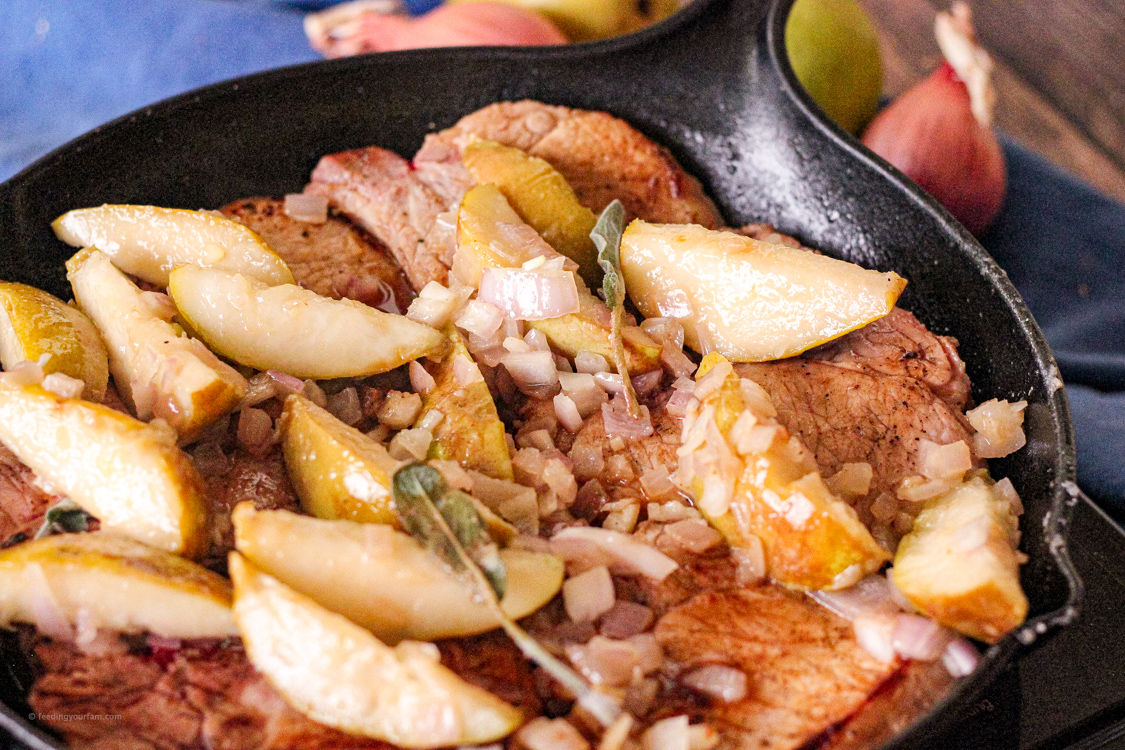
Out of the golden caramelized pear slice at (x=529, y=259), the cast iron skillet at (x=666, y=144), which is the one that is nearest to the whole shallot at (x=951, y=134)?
the cast iron skillet at (x=666, y=144)

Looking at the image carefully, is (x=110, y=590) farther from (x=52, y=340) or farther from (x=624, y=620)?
(x=624, y=620)

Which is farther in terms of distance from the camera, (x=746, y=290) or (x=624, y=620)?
(x=746, y=290)

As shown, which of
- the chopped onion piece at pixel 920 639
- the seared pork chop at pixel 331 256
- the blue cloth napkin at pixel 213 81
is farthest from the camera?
the blue cloth napkin at pixel 213 81

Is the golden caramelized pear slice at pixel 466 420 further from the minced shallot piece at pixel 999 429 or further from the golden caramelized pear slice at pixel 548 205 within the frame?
the minced shallot piece at pixel 999 429

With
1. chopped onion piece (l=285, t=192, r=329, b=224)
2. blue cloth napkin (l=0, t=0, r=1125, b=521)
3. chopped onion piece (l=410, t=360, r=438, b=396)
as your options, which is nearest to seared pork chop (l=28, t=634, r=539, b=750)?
chopped onion piece (l=410, t=360, r=438, b=396)

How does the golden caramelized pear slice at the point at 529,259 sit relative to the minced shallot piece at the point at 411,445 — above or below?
above

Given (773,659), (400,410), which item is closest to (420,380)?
(400,410)
